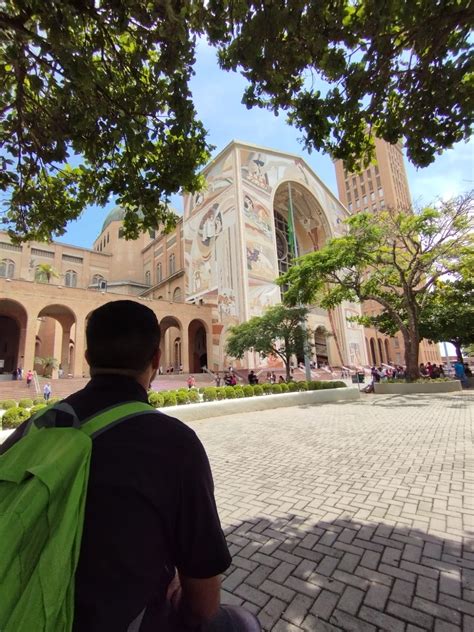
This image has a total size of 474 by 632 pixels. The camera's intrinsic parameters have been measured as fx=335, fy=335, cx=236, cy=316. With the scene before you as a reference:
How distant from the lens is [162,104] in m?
4.19

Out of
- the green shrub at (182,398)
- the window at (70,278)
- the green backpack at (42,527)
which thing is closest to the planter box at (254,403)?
the green shrub at (182,398)

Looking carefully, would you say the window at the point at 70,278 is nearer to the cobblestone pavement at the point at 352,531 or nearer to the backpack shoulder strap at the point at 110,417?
the cobblestone pavement at the point at 352,531

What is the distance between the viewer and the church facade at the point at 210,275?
26.6 m

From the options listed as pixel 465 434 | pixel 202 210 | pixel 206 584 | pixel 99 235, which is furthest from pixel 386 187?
pixel 206 584

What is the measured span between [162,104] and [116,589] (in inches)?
187

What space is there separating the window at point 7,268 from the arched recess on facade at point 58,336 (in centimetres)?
764

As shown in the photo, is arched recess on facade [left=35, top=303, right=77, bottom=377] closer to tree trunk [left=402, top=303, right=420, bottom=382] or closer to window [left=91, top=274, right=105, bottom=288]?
window [left=91, top=274, right=105, bottom=288]

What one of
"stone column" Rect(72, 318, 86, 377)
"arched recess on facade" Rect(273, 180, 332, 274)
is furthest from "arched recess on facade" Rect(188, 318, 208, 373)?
"arched recess on facade" Rect(273, 180, 332, 274)

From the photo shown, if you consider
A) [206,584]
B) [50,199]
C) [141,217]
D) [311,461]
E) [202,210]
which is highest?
[202,210]

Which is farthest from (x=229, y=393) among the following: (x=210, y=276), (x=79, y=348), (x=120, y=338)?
(x=210, y=276)

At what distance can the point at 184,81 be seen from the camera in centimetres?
365

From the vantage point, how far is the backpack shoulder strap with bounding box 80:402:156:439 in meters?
1.00

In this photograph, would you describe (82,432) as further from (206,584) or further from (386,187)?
(386,187)

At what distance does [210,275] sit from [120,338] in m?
33.2
